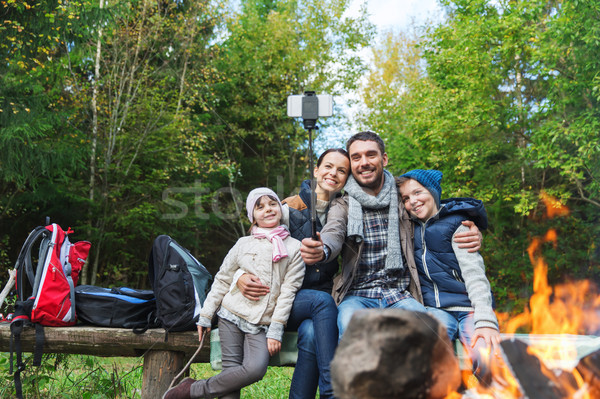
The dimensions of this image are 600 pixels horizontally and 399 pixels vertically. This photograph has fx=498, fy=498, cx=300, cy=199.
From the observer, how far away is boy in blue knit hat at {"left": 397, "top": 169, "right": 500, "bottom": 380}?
2.49 m

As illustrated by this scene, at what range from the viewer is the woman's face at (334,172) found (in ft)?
10.2

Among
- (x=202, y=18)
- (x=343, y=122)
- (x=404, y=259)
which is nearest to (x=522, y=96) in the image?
(x=343, y=122)

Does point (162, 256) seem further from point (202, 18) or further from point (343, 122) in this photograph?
point (343, 122)

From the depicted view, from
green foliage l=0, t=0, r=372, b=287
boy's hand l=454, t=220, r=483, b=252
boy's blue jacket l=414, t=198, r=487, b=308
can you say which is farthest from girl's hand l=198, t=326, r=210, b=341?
green foliage l=0, t=0, r=372, b=287

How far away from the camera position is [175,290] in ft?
9.70

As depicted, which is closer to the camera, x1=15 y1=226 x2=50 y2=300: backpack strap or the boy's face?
the boy's face

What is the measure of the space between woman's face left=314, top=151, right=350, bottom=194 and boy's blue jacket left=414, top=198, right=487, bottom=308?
1.97 feet

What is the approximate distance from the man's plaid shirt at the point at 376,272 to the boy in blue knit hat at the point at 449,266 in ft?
0.44

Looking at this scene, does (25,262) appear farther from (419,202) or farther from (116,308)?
(419,202)

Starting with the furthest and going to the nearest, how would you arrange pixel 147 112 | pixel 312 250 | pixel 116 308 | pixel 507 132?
pixel 147 112, pixel 507 132, pixel 116 308, pixel 312 250

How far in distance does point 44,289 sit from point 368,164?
2.07m

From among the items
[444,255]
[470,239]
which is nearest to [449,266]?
[444,255]

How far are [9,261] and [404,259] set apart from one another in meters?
10.2

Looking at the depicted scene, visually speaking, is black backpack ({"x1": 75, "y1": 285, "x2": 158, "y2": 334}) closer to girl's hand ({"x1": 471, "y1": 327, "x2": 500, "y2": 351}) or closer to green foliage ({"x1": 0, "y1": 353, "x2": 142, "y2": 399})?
green foliage ({"x1": 0, "y1": 353, "x2": 142, "y2": 399})
